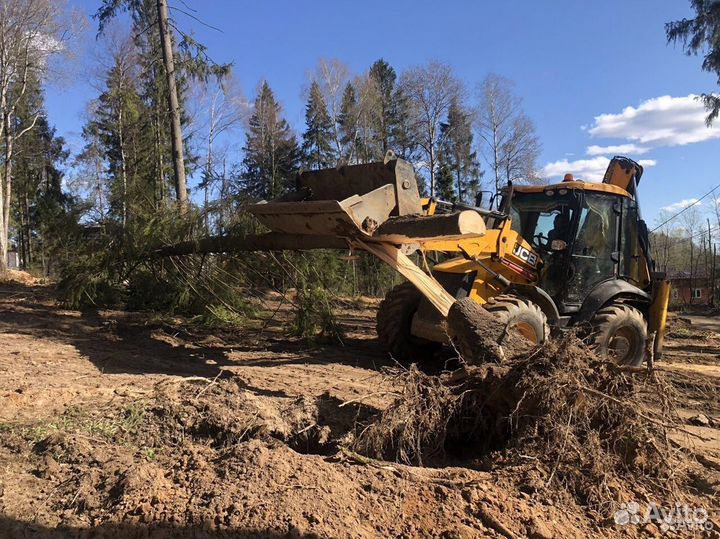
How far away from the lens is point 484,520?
2.91 m

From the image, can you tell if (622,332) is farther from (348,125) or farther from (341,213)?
(348,125)

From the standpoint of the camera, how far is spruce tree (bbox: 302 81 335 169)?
35.1m

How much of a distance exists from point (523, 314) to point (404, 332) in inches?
77.2

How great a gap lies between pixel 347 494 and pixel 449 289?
13.2 feet

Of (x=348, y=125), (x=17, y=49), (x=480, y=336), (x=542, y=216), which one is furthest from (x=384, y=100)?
(x=480, y=336)

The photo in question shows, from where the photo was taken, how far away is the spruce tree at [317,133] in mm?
35062

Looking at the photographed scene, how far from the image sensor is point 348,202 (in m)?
5.22

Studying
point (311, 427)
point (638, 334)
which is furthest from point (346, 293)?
point (311, 427)

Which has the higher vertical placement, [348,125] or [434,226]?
[348,125]

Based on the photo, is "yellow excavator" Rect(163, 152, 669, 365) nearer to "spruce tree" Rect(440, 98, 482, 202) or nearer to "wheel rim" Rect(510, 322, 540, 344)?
"wheel rim" Rect(510, 322, 540, 344)

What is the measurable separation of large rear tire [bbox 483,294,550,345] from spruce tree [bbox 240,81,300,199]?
30.5m

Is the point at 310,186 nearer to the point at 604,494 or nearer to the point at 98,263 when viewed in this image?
the point at 604,494

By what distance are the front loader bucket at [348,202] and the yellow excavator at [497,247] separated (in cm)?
1

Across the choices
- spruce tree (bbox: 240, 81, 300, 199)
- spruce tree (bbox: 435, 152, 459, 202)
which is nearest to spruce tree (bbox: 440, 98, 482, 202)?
spruce tree (bbox: 435, 152, 459, 202)
